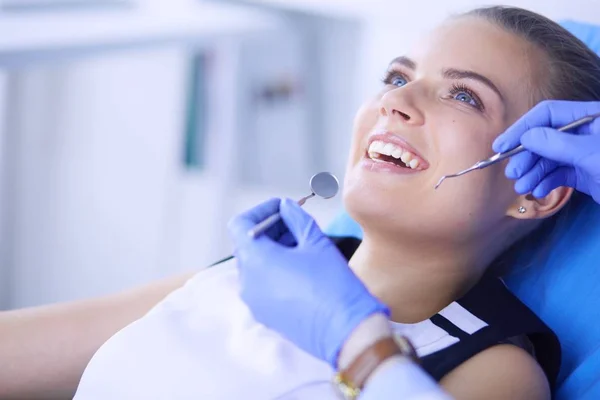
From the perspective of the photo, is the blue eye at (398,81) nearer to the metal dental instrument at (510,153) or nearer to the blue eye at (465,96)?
the blue eye at (465,96)

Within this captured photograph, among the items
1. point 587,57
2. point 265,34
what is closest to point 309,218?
point 587,57

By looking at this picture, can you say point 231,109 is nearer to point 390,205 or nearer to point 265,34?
point 265,34

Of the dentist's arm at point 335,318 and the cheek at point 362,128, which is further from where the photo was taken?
the cheek at point 362,128

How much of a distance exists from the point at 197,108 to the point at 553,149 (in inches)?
77.2

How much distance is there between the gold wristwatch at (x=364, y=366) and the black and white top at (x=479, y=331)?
0.71ft

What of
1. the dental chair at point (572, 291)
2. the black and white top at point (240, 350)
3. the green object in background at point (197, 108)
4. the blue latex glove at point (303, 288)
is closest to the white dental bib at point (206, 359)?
the black and white top at point (240, 350)

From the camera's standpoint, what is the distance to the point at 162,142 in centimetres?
293

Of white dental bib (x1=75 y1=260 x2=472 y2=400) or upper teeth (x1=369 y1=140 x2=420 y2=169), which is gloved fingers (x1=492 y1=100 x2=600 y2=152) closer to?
upper teeth (x1=369 y1=140 x2=420 y2=169)

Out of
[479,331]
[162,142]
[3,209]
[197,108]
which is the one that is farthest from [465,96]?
[3,209]

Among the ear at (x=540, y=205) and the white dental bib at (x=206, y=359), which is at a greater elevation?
the ear at (x=540, y=205)

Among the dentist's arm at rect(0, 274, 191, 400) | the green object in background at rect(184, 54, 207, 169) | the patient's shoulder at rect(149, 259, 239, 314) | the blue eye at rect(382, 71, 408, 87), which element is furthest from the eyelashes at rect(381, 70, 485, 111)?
the green object in background at rect(184, 54, 207, 169)

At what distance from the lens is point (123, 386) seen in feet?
3.53

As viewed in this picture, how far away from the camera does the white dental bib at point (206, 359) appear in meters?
1.04

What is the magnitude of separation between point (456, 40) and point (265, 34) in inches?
60.6
